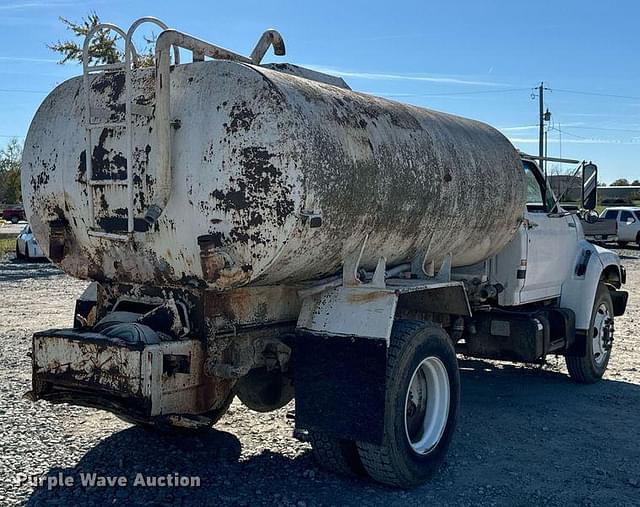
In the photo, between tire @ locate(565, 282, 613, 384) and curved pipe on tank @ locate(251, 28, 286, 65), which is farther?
tire @ locate(565, 282, 613, 384)

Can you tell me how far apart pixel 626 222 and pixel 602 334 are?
77.7 feet

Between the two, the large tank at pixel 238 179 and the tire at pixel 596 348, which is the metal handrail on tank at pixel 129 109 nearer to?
the large tank at pixel 238 179

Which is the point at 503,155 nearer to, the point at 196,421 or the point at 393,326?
the point at 393,326

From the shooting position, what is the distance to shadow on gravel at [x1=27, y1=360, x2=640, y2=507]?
4.98 meters

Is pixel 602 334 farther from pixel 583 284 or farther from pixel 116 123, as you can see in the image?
pixel 116 123

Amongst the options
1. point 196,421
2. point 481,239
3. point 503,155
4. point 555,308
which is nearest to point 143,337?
point 196,421

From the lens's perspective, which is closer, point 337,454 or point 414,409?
point 337,454

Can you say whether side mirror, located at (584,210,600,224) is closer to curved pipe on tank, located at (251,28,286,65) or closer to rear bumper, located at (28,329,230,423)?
Result: curved pipe on tank, located at (251,28,286,65)

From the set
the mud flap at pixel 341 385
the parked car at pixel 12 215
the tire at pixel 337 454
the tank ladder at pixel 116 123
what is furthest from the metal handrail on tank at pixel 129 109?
the parked car at pixel 12 215

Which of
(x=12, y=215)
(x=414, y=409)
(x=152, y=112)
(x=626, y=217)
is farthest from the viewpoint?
(x=12, y=215)

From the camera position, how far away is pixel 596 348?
8.56 meters

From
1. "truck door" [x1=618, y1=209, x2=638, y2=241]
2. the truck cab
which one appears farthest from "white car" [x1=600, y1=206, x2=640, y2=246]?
the truck cab

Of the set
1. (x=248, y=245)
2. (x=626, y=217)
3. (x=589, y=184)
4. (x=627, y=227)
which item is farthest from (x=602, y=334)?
(x=626, y=217)

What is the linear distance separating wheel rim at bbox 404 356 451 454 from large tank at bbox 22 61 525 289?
0.87 meters
